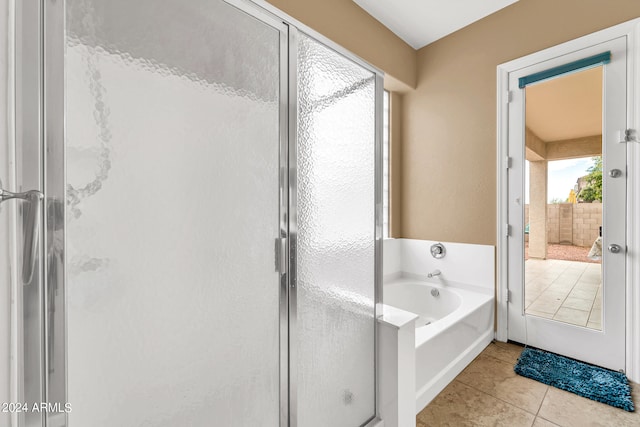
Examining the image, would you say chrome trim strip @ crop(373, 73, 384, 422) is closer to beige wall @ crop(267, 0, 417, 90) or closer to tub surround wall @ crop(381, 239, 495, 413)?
tub surround wall @ crop(381, 239, 495, 413)

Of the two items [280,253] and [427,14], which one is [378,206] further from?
[427,14]

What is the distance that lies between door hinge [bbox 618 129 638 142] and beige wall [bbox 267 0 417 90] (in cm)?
158

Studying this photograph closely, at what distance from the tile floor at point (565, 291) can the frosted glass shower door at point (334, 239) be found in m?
1.60

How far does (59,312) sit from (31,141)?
1.25 ft

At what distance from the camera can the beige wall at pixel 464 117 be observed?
6.89 feet

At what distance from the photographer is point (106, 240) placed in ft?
2.29

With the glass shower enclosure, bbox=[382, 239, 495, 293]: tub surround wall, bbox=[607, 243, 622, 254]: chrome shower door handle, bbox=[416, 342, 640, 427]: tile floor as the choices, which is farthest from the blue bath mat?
the glass shower enclosure

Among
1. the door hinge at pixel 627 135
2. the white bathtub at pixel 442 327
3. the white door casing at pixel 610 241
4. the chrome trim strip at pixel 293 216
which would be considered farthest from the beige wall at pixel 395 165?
the chrome trim strip at pixel 293 216

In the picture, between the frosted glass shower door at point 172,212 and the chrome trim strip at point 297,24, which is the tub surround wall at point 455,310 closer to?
the frosted glass shower door at point 172,212

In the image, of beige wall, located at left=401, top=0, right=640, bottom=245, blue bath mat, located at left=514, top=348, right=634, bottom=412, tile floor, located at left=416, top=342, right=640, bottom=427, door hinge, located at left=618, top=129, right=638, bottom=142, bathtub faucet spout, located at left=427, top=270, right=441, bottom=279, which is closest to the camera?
tile floor, located at left=416, top=342, right=640, bottom=427

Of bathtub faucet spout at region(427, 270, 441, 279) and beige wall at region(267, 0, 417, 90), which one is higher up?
beige wall at region(267, 0, 417, 90)

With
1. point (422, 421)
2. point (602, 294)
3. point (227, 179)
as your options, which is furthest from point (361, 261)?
point (602, 294)

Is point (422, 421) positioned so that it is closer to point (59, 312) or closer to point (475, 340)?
point (475, 340)

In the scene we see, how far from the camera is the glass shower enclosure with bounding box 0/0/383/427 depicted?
624mm
